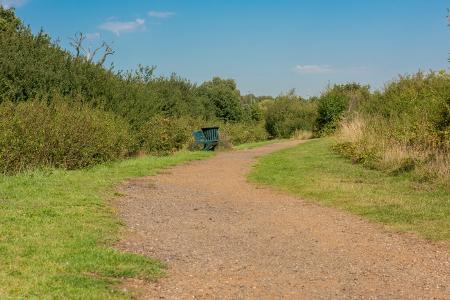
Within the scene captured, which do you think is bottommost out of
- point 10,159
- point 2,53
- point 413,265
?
point 413,265

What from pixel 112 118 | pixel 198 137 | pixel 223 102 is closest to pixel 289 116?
pixel 223 102

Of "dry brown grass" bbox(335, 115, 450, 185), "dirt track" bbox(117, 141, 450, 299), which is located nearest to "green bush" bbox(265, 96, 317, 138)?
"dry brown grass" bbox(335, 115, 450, 185)

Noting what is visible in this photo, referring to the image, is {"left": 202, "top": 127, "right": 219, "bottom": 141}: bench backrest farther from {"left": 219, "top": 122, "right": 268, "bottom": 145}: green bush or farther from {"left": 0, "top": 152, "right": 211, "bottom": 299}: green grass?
{"left": 0, "top": 152, "right": 211, "bottom": 299}: green grass

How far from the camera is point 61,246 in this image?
6.22 m

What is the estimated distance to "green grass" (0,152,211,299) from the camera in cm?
490

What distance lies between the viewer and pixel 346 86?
142 feet

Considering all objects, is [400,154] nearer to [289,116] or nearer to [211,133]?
[211,133]

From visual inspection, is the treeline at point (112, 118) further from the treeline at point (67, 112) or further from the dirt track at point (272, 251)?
the dirt track at point (272, 251)

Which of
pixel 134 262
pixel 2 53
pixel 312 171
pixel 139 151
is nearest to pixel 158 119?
pixel 139 151

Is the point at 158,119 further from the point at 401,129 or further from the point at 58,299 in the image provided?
the point at 58,299

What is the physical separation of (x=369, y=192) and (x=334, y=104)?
28596mm

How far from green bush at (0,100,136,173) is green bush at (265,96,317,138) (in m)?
29.7

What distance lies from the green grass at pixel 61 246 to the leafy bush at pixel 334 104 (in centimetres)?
3001

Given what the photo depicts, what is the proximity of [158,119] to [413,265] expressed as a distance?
1841 centimetres
